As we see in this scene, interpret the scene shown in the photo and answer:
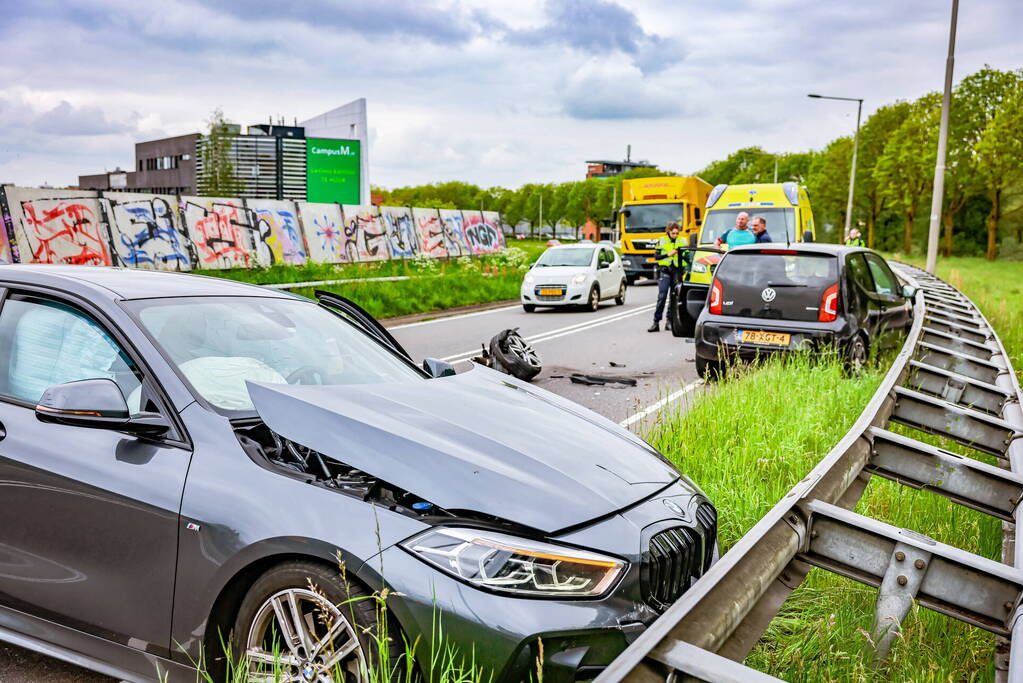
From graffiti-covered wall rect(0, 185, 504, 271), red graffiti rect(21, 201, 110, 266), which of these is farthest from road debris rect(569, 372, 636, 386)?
red graffiti rect(21, 201, 110, 266)

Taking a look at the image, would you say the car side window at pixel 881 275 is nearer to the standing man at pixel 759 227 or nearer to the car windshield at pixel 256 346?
the standing man at pixel 759 227

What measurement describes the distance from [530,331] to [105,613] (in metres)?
13.3

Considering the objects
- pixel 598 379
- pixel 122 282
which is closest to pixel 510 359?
pixel 598 379

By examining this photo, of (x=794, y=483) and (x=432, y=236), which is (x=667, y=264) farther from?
(x=432, y=236)

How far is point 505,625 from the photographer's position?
2.35 metres

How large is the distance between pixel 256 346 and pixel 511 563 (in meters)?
1.66

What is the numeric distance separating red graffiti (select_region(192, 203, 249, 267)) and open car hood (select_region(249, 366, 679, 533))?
20.2m

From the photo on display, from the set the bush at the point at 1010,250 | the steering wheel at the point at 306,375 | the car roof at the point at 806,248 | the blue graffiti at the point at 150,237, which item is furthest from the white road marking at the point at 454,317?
the bush at the point at 1010,250

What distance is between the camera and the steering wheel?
3562mm

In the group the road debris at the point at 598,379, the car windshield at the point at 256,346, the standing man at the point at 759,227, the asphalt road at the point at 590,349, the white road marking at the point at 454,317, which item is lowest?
the white road marking at the point at 454,317

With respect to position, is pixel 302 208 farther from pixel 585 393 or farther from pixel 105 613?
pixel 105 613

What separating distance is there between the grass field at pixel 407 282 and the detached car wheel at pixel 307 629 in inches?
565

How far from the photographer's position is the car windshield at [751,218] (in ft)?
60.8

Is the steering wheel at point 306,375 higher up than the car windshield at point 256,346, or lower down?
lower down
